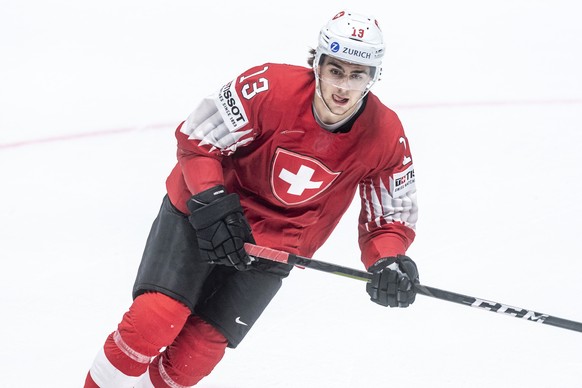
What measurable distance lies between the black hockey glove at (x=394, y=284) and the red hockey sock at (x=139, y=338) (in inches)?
22.7

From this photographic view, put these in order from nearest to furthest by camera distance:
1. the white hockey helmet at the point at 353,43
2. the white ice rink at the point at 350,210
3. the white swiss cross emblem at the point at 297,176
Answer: the white hockey helmet at the point at 353,43
the white swiss cross emblem at the point at 297,176
the white ice rink at the point at 350,210

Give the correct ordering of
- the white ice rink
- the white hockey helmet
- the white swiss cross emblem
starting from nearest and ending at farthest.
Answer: the white hockey helmet → the white swiss cross emblem → the white ice rink

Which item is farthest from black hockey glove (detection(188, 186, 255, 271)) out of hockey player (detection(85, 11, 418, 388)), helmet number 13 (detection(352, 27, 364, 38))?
helmet number 13 (detection(352, 27, 364, 38))

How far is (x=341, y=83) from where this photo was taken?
10.3ft

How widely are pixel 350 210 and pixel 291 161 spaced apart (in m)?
1.81

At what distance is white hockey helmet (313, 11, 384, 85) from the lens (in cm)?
312

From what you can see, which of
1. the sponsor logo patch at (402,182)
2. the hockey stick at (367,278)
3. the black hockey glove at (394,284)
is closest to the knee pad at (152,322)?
the hockey stick at (367,278)

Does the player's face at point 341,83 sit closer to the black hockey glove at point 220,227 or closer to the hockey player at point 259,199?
the hockey player at point 259,199

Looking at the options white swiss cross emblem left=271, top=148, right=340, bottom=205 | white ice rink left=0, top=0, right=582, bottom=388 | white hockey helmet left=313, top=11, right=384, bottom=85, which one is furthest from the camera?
white ice rink left=0, top=0, right=582, bottom=388

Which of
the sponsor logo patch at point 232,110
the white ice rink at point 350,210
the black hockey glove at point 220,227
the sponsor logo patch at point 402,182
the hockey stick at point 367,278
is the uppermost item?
the sponsor logo patch at point 232,110

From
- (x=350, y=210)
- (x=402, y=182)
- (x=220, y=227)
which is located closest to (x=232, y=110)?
(x=220, y=227)

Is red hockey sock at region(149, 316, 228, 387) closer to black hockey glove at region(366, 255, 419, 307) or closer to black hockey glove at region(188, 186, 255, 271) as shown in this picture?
black hockey glove at region(188, 186, 255, 271)

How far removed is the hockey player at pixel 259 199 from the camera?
3186 millimetres

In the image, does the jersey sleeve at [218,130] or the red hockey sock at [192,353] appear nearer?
the jersey sleeve at [218,130]
